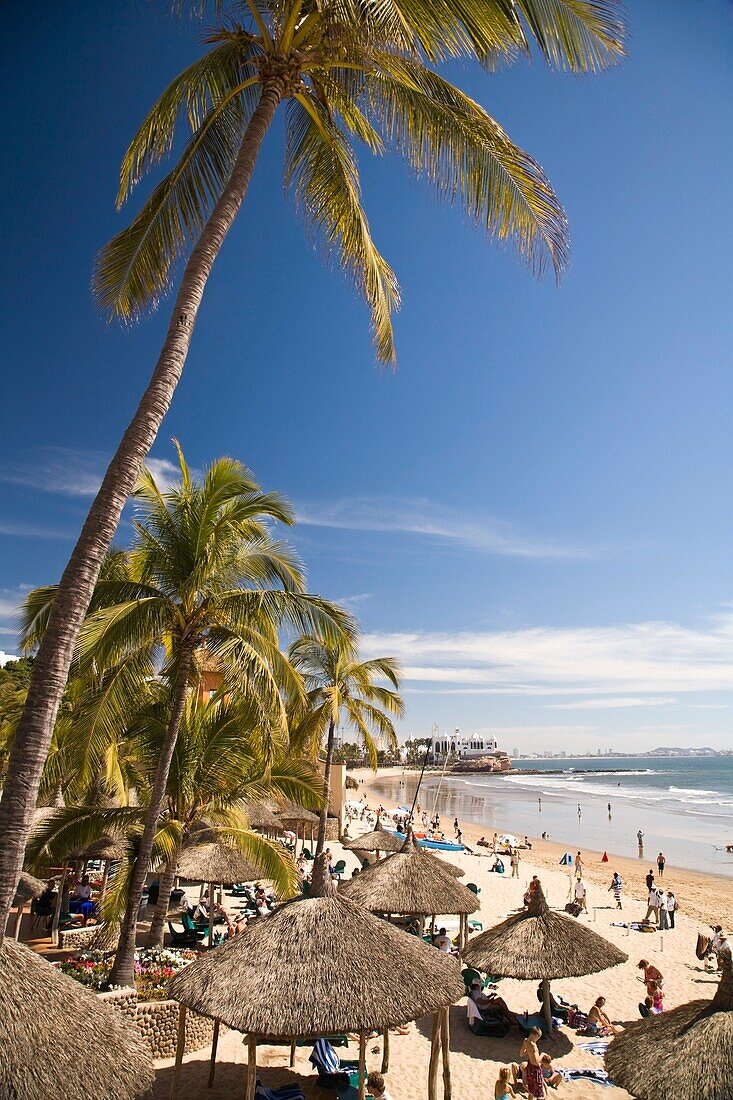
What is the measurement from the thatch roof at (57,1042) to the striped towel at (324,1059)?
9.46ft

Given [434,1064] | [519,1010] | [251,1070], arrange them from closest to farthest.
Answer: [251,1070]
[434,1064]
[519,1010]

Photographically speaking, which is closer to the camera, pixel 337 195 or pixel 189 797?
pixel 337 195

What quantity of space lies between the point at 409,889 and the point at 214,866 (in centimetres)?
357

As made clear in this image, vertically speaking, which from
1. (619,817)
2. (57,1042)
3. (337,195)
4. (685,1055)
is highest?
(337,195)

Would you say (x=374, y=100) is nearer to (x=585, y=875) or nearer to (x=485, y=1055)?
(x=485, y=1055)

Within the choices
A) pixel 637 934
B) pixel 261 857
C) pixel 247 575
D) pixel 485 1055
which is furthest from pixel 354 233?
pixel 637 934

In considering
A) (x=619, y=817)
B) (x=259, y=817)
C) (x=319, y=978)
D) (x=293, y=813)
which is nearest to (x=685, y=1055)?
(x=319, y=978)

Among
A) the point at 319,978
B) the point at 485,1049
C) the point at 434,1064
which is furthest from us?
the point at 485,1049

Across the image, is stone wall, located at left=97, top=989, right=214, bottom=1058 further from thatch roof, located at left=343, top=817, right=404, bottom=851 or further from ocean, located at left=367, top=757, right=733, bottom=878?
ocean, located at left=367, top=757, right=733, bottom=878

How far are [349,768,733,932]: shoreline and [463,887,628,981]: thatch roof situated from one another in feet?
33.2

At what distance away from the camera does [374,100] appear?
7.04 meters

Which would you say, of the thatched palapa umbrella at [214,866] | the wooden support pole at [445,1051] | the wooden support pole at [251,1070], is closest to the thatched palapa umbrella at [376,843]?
the thatched palapa umbrella at [214,866]

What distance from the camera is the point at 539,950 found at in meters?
8.91

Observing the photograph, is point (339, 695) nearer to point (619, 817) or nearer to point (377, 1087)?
point (377, 1087)
